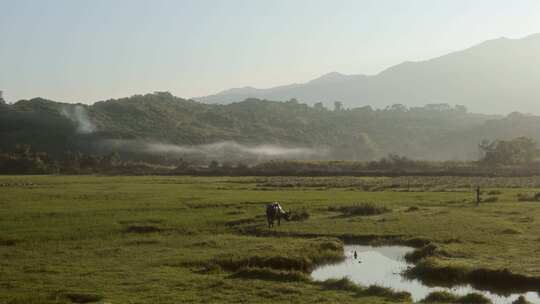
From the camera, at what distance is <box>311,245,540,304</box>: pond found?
2183cm

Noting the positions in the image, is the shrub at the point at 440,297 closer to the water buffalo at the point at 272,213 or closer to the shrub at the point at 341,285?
the shrub at the point at 341,285

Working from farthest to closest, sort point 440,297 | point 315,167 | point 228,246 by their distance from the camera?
point 315,167 → point 228,246 → point 440,297

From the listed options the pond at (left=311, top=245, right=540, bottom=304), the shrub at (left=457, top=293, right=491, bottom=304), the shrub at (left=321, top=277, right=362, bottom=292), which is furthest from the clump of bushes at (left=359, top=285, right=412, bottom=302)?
the shrub at (left=457, top=293, right=491, bottom=304)

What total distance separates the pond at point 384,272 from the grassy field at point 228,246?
878 mm

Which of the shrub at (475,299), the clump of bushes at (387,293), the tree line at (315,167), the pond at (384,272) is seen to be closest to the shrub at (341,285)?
the clump of bushes at (387,293)

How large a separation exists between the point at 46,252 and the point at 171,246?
6.02 metres

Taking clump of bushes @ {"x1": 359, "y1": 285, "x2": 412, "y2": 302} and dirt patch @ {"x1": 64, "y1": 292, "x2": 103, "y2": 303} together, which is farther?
clump of bushes @ {"x1": 359, "y1": 285, "x2": 412, "y2": 302}

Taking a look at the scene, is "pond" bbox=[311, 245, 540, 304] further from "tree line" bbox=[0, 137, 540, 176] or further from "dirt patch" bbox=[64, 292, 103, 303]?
"tree line" bbox=[0, 137, 540, 176]

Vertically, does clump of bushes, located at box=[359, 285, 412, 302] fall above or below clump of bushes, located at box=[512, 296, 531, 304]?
above

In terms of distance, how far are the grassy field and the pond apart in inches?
34.6

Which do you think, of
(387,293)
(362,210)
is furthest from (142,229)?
(387,293)

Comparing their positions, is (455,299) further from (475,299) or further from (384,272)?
(384,272)

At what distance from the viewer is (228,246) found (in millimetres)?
29656

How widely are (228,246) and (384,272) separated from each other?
8.19m
